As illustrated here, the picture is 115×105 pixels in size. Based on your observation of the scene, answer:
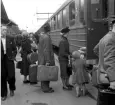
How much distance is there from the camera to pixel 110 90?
3.04 meters

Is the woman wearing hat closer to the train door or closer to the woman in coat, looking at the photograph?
the train door

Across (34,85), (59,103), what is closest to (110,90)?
(59,103)

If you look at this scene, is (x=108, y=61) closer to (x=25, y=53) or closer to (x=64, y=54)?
(x=64, y=54)

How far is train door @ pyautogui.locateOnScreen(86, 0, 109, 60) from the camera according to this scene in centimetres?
710

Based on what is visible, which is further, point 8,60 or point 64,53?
point 64,53

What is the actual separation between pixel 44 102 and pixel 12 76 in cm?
105

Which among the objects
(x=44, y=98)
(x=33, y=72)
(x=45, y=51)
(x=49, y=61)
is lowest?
(x=44, y=98)

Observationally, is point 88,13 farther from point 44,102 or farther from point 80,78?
point 44,102

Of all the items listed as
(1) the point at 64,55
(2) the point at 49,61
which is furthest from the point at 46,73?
(1) the point at 64,55

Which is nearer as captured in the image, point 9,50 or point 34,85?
point 9,50

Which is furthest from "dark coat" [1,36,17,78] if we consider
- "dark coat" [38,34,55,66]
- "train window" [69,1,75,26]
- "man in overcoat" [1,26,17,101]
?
"train window" [69,1,75,26]

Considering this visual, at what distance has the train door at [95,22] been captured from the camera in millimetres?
7098

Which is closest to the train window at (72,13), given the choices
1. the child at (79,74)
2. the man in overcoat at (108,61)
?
the child at (79,74)

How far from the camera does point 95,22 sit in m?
7.21
